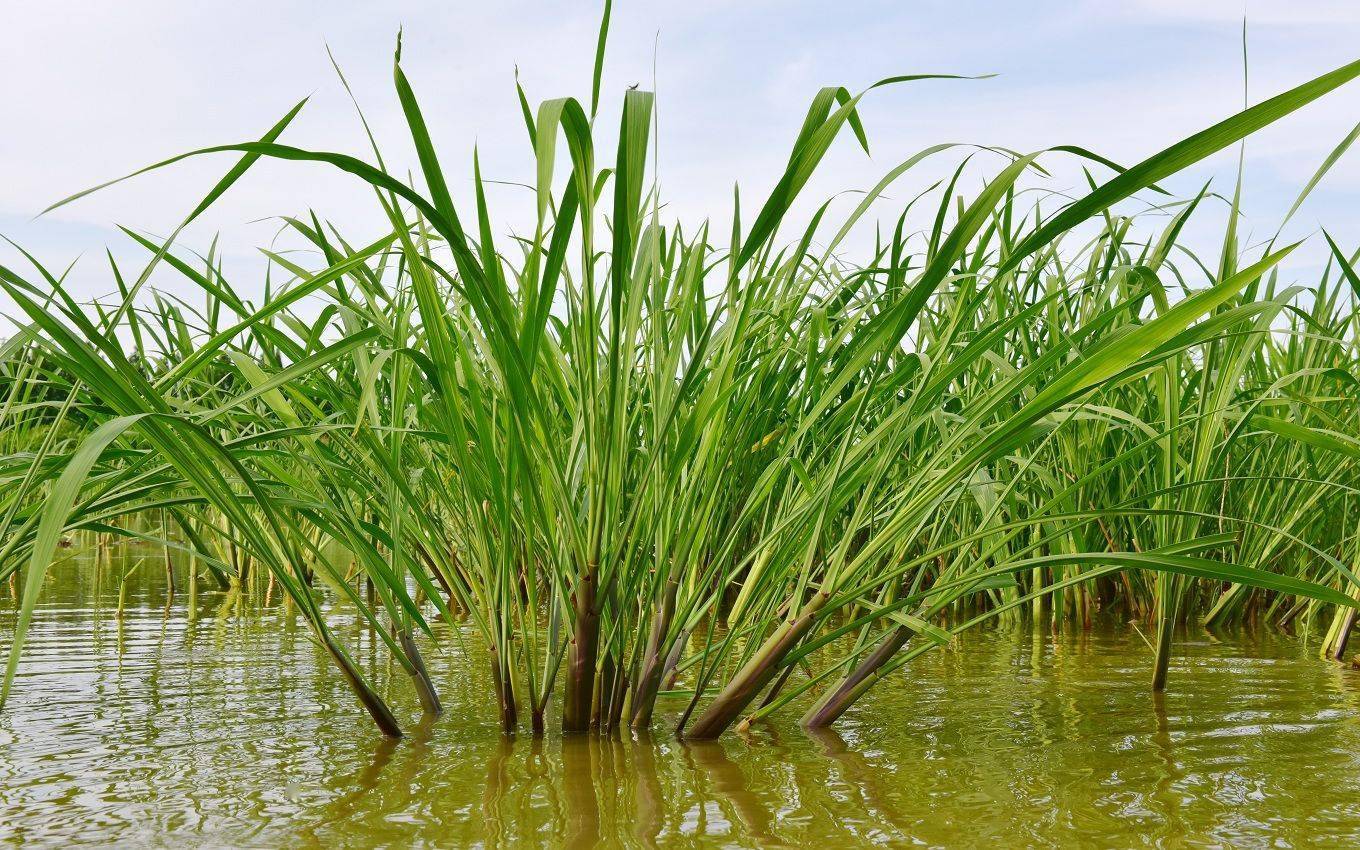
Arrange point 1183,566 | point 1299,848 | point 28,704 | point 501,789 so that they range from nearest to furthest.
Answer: point 1299,848, point 1183,566, point 501,789, point 28,704

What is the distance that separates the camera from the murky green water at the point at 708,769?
4.01 feet

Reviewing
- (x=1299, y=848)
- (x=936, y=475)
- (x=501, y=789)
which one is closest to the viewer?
(x=1299, y=848)

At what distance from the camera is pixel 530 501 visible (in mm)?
1396

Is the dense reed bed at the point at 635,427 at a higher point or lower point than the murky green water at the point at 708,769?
higher

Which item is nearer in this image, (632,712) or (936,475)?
(936,475)

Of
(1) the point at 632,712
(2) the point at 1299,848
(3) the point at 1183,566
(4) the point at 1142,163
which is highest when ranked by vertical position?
(4) the point at 1142,163

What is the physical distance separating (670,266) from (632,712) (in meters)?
0.72

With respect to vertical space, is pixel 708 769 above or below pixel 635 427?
below

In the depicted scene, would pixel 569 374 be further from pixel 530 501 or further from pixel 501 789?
pixel 501 789

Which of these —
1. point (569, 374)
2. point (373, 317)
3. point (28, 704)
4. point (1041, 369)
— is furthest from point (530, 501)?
point (28, 704)

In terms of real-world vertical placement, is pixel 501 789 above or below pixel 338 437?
below

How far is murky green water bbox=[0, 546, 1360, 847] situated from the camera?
122cm

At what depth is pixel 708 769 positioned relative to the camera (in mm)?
1462

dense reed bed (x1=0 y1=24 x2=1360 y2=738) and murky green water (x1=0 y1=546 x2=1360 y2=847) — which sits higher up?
dense reed bed (x1=0 y1=24 x2=1360 y2=738)
